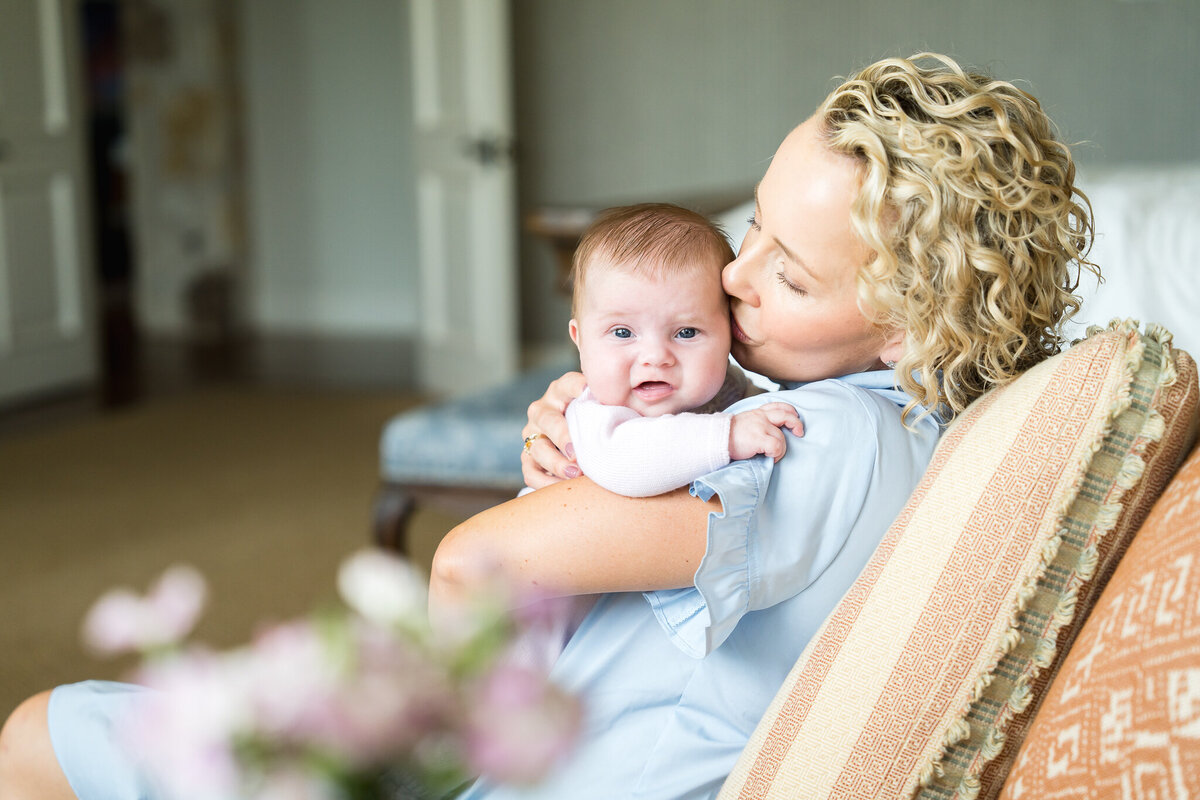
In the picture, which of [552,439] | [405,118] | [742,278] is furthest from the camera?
[405,118]

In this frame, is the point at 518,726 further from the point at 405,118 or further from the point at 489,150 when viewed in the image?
the point at 405,118

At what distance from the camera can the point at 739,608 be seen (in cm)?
87

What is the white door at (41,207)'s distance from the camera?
5.12 m

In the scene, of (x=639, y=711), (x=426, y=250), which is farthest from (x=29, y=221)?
(x=639, y=711)

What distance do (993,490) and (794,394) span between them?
0.20 metres

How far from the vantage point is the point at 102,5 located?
27.0 ft

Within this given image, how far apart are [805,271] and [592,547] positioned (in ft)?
0.96

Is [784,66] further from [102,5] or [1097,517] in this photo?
[102,5]

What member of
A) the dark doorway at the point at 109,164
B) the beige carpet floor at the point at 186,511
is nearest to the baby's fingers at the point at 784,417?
the beige carpet floor at the point at 186,511

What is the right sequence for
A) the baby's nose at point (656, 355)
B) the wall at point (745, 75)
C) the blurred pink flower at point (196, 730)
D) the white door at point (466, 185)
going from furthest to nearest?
the white door at point (466, 185)
the wall at point (745, 75)
the baby's nose at point (656, 355)
the blurred pink flower at point (196, 730)

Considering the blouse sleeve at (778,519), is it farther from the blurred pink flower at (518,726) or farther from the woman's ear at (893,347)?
the blurred pink flower at (518,726)

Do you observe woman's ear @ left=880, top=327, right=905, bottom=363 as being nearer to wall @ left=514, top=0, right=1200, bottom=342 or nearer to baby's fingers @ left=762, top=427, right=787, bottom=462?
baby's fingers @ left=762, top=427, right=787, bottom=462

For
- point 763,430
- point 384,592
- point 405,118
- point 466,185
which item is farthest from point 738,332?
point 405,118

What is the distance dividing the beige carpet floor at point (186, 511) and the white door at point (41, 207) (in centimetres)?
56
